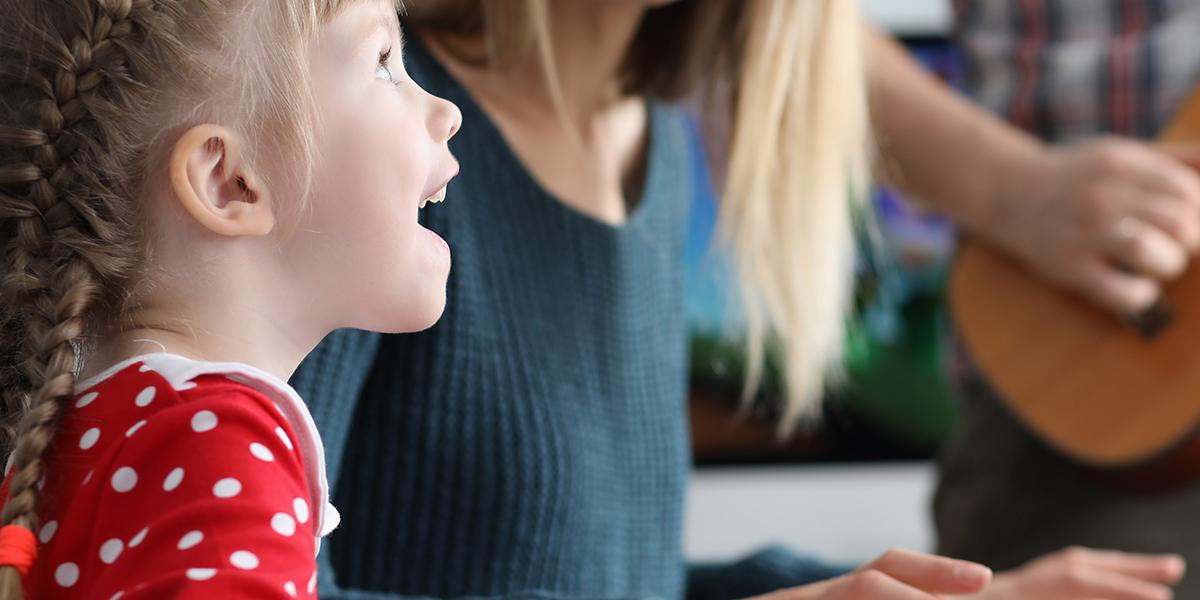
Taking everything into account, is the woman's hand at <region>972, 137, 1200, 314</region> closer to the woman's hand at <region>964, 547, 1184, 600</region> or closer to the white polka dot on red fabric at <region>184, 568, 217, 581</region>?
the woman's hand at <region>964, 547, 1184, 600</region>

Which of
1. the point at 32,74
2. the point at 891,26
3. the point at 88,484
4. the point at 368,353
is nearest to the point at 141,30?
the point at 32,74

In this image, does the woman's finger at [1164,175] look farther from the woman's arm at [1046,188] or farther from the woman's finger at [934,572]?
the woman's finger at [934,572]

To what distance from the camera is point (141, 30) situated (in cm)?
40

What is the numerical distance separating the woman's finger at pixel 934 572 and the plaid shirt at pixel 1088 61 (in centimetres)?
90

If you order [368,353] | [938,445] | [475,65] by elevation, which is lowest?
[938,445]

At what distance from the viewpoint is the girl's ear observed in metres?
0.39

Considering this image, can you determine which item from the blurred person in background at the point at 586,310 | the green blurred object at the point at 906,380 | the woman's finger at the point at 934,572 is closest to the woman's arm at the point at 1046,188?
the blurred person in background at the point at 586,310

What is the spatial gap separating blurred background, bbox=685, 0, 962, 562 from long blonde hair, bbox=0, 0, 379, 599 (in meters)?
1.78

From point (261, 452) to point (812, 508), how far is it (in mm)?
2008

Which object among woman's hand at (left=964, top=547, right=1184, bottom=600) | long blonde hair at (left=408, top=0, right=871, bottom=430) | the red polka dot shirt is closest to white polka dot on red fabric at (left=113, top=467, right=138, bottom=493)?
the red polka dot shirt

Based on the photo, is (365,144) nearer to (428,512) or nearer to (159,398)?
(159,398)

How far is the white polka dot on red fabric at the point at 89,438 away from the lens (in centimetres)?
37

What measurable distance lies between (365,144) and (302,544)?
13cm

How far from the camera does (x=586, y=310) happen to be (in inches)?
31.3
